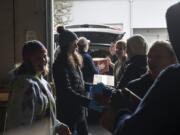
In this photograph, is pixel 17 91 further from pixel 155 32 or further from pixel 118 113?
pixel 155 32

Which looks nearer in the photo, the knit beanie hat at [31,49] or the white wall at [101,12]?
the knit beanie hat at [31,49]

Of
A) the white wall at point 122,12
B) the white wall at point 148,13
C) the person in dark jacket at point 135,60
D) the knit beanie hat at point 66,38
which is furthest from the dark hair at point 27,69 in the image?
the white wall at point 148,13

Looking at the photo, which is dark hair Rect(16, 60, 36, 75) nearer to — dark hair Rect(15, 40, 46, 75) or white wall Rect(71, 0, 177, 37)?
dark hair Rect(15, 40, 46, 75)

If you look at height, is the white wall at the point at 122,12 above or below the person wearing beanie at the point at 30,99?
above

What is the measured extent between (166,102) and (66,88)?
365 centimetres

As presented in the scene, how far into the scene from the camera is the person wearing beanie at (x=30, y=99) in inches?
126

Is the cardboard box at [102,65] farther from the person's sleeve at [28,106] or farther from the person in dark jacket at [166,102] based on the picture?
the person in dark jacket at [166,102]

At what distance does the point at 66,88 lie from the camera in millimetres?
5066

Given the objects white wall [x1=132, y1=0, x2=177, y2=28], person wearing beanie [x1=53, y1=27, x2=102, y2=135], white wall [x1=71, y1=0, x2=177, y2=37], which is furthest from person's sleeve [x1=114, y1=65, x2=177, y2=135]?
white wall [x1=132, y1=0, x2=177, y2=28]

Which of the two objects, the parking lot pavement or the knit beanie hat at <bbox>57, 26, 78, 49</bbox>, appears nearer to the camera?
the knit beanie hat at <bbox>57, 26, 78, 49</bbox>

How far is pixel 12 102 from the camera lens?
10.5ft

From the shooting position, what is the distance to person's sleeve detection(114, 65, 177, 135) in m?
1.45

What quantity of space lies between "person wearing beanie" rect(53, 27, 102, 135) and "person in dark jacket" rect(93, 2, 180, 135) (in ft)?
11.4

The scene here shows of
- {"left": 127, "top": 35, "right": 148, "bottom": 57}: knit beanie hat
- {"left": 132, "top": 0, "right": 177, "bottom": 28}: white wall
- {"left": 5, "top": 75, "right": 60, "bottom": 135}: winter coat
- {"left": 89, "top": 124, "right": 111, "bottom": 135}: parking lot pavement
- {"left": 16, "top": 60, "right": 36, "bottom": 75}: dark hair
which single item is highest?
{"left": 132, "top": 0, "right": 177, "bottom": 28}: white wall
